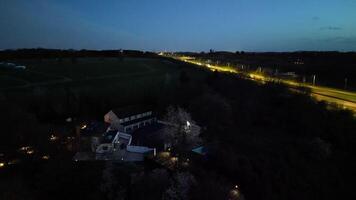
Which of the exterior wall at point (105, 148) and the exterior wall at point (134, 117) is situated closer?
the exterior wall at point (105, 148)

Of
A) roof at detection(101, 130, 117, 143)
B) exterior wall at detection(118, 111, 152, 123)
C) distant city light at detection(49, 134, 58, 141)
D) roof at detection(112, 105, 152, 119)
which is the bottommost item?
roof at detection(101, 130, 117, 143)

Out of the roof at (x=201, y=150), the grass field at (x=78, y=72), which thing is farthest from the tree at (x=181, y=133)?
the grass field at (x=78, y=72)

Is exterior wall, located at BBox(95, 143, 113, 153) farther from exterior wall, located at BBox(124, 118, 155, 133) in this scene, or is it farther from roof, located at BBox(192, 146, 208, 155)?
roof, located at BBox(192, 146, 208, 155)

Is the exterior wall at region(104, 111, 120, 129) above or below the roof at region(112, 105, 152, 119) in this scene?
below

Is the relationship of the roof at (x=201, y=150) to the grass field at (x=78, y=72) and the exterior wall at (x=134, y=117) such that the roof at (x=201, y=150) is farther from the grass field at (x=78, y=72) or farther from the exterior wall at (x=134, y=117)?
the grass field at (x=78, y=72)

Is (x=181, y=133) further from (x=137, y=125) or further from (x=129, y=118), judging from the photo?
(x=129, y=118)

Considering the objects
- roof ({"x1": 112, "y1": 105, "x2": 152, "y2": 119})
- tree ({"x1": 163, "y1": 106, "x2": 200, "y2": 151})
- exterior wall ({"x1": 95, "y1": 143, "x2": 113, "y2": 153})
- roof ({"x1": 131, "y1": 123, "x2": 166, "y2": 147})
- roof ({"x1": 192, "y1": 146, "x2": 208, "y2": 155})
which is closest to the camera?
exterior wall ({"x1": 95, "y1": 143, "x2": 113, "y2": 153})

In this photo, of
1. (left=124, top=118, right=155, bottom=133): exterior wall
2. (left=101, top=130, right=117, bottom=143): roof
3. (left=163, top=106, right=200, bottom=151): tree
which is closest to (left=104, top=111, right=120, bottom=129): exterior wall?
(left=124, top=118, right=155, bottom=133): exterior wall

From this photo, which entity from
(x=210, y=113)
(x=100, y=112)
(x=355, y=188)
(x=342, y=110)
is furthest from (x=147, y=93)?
(x=355, y=188)

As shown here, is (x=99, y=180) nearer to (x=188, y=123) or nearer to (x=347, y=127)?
(x=188, y=123)
